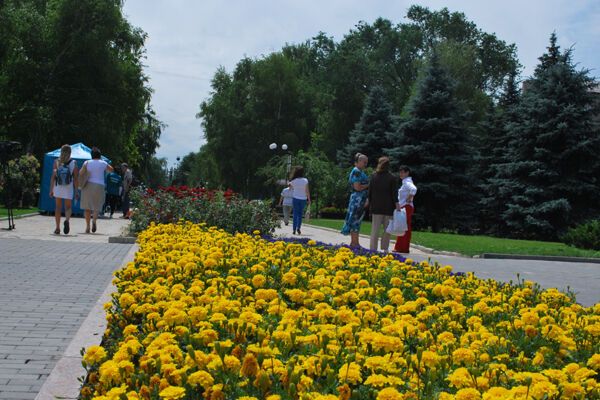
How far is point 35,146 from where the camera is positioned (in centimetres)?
3878

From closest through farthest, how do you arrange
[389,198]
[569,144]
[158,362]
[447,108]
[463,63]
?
[158,362] → [389,198] → [569,144] → [447,108] → [463,63]

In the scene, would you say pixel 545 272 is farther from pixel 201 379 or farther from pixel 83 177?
pixel 201 379

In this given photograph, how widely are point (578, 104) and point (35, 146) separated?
26715 mm

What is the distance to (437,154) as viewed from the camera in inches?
1389

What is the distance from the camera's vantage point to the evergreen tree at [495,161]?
115ft

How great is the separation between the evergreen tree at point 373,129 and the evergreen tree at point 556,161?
43.1ft

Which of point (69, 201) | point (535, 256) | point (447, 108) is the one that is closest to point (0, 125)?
point (447, 108)

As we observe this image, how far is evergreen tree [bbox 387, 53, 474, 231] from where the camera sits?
34.7 metres

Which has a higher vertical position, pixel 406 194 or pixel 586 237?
pixel 406 194

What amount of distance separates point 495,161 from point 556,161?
7693 millimetres

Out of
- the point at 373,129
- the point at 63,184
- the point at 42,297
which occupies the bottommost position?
the point at 42,297

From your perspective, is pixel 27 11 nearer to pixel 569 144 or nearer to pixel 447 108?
pixel 447 108

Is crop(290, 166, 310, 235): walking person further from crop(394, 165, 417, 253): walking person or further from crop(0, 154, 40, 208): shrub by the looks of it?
crop(0, 154, 40, 208): shrub

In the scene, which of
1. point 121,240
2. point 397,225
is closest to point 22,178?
point 121,240
